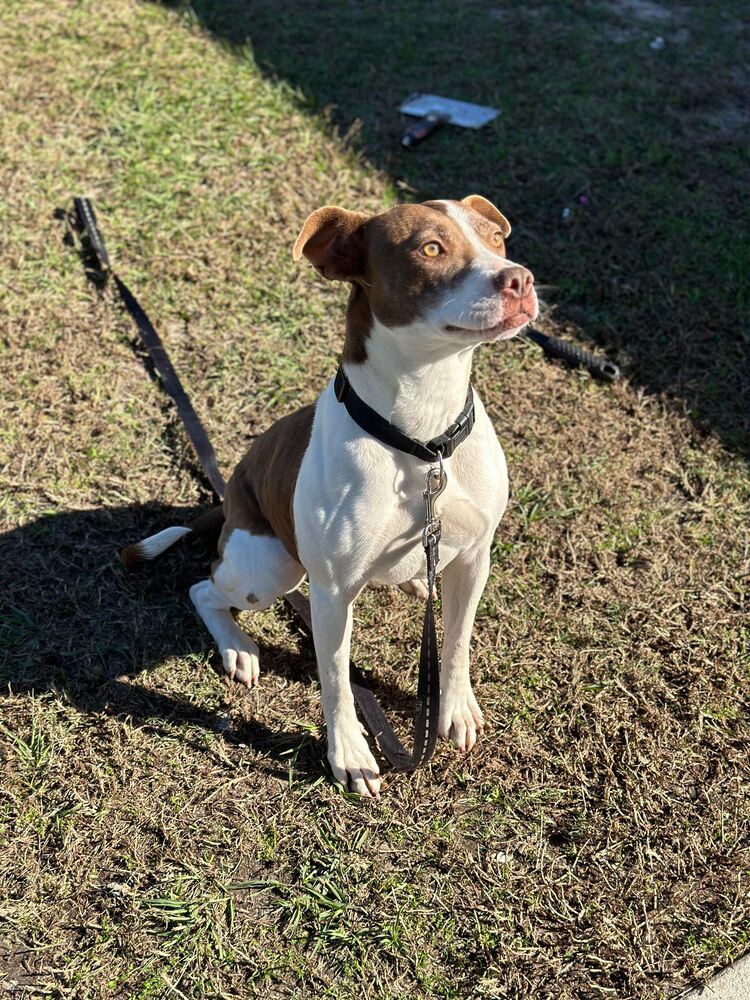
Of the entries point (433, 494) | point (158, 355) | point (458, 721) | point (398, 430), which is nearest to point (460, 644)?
point (458, 721)

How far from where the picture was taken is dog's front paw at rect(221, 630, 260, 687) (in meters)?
3.64

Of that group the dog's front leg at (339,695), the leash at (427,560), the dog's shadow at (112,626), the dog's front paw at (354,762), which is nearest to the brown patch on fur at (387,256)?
the leash at (427,560)

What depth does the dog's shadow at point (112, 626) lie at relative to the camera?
3566mm

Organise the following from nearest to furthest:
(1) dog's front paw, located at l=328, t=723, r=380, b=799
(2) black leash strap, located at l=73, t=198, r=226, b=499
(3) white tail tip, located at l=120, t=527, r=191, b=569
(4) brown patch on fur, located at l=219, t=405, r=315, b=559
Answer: (4) brown patch on fur, located at l=219, t=405, r=315, b=559 < (1) dog's front paw, located at l=328, t=723, r=380, b=799 < (3) white tail tip, located at l=120, t=527, r=191, b=569 < (2) black leash strap, located at l=73, t=198, r=226, b=499

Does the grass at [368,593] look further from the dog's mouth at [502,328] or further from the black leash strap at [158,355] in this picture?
the dog's mouth at [502,328]

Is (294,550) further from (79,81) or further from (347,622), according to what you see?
(79,81)

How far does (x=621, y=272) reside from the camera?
5.76 m

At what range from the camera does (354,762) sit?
10.7ft

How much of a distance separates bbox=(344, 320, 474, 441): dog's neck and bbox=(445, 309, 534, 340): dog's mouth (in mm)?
124

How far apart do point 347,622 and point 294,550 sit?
35 cm

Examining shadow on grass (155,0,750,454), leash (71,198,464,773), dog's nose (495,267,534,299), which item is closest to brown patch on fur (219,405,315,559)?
leash (71,198,464,773)

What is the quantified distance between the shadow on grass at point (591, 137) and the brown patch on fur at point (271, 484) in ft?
8.32

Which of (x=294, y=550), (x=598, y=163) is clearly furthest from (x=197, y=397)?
(x=598, y=163)

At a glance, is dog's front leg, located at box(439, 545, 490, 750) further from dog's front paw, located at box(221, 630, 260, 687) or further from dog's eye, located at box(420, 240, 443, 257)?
dog's eye, located at box(420, 240, 443, 257)
